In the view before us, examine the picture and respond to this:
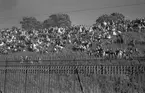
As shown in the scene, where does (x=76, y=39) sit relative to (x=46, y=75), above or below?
above

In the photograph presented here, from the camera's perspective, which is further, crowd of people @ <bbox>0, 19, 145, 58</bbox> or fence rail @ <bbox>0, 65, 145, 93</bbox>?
crowd of people @ <bbox>0, 19, 145, 58</bbox>

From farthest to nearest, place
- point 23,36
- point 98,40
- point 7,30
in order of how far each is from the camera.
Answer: point 7,30
point 23,36
point 98,40

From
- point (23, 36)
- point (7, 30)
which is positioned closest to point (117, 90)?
point (23, 36)

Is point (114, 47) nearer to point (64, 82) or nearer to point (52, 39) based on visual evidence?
point (64, 82)

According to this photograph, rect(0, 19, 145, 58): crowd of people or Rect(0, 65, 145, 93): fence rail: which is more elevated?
Rect(0, 19, 145, 58): crowd of people

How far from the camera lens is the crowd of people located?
17.2m

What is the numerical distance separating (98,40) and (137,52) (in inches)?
165

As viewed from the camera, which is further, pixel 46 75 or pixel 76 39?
pixel 76 39

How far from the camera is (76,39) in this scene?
19531 millimetres

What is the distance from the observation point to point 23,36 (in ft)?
78.3

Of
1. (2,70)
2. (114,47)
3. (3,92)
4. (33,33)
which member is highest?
(33,33)

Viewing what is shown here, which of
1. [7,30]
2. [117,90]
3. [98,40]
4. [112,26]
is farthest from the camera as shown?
[7,30]

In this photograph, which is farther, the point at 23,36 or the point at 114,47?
the point at 23,36

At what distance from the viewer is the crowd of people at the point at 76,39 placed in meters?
17.2
